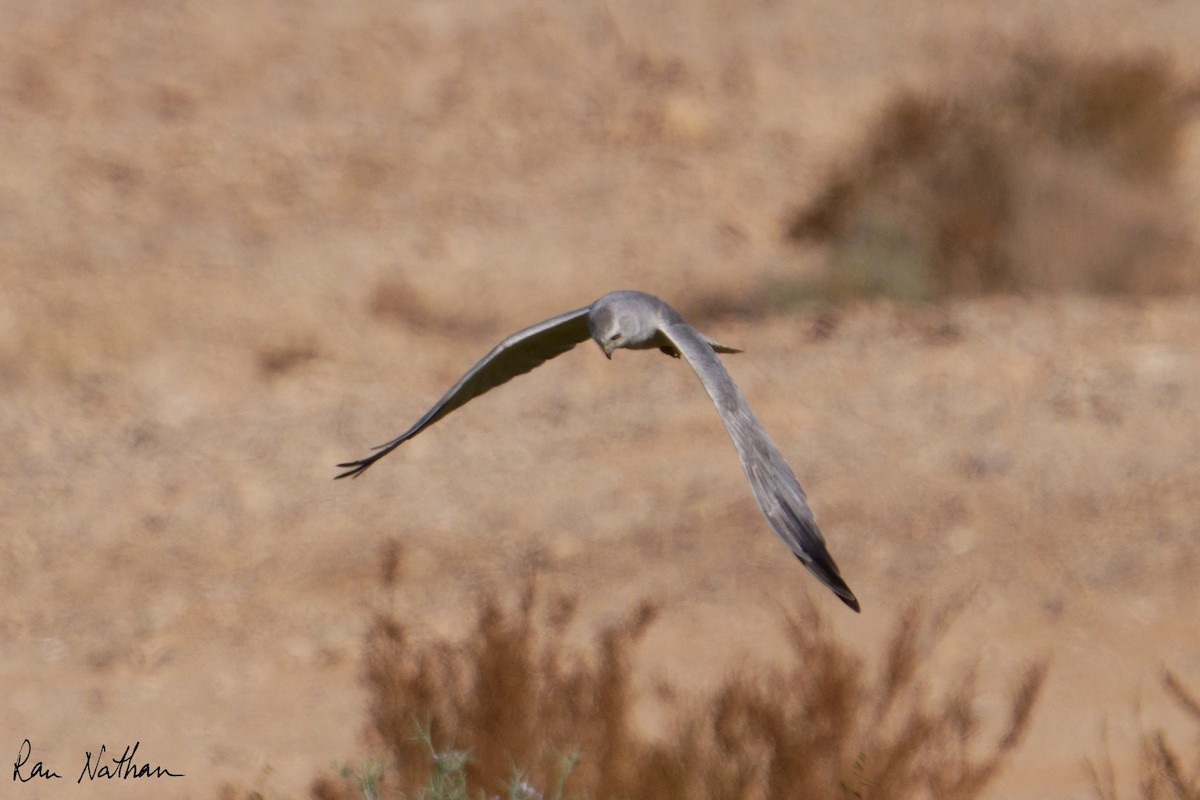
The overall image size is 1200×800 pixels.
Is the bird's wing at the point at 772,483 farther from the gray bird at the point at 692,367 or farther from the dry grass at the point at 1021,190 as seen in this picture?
the dry grass at the point at 1021,190

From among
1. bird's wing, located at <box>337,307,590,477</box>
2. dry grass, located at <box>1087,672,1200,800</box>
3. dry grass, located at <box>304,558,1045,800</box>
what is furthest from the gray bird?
dry grass, located at <box>1087,672,1200,800</box>

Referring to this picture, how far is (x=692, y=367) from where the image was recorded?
4473 mm

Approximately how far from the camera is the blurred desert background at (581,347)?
782 centimetres

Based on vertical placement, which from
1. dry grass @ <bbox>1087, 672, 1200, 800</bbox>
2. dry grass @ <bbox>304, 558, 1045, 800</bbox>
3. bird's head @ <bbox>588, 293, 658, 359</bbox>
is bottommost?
dry grass @ <bbox>1087, 672, 1200, 800</bbox>

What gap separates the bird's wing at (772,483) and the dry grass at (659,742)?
106 centimetres

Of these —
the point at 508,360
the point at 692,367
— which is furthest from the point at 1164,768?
the point at 508,360

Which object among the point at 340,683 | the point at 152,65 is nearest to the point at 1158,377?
the point at 340,683

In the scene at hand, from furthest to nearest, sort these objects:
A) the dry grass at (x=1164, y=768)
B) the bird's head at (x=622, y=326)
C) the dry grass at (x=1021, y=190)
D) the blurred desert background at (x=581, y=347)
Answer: the dry grass at (x=1021, y=190) < the blurred desert background at (x=581, y=347) < the dry grass at (x=1164, y=768) < the bird's head at (x=622, y=326)

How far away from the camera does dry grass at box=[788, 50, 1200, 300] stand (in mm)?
12766

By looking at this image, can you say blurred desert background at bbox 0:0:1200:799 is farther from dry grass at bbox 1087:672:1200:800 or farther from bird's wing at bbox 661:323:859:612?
bird's wing at bbox 661:323:859:612

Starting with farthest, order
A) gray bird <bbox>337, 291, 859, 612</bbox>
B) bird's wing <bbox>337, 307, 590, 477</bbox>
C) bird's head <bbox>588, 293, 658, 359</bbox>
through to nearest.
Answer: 1. bird's head <bbox>588, 293, 658, 359</bbox>
2. bird's wing <bbox>337, 307, 590, 477</bbox>
3. gray bird <bbox>337, 291, 859, 612</bbox>

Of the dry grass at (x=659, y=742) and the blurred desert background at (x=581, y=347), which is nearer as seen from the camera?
the dry grass at (x=659, y=742)

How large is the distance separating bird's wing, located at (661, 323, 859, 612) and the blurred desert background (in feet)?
6.73

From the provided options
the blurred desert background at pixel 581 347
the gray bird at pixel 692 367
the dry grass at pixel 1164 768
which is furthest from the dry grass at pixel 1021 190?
the gray bird at pixel 692 367
